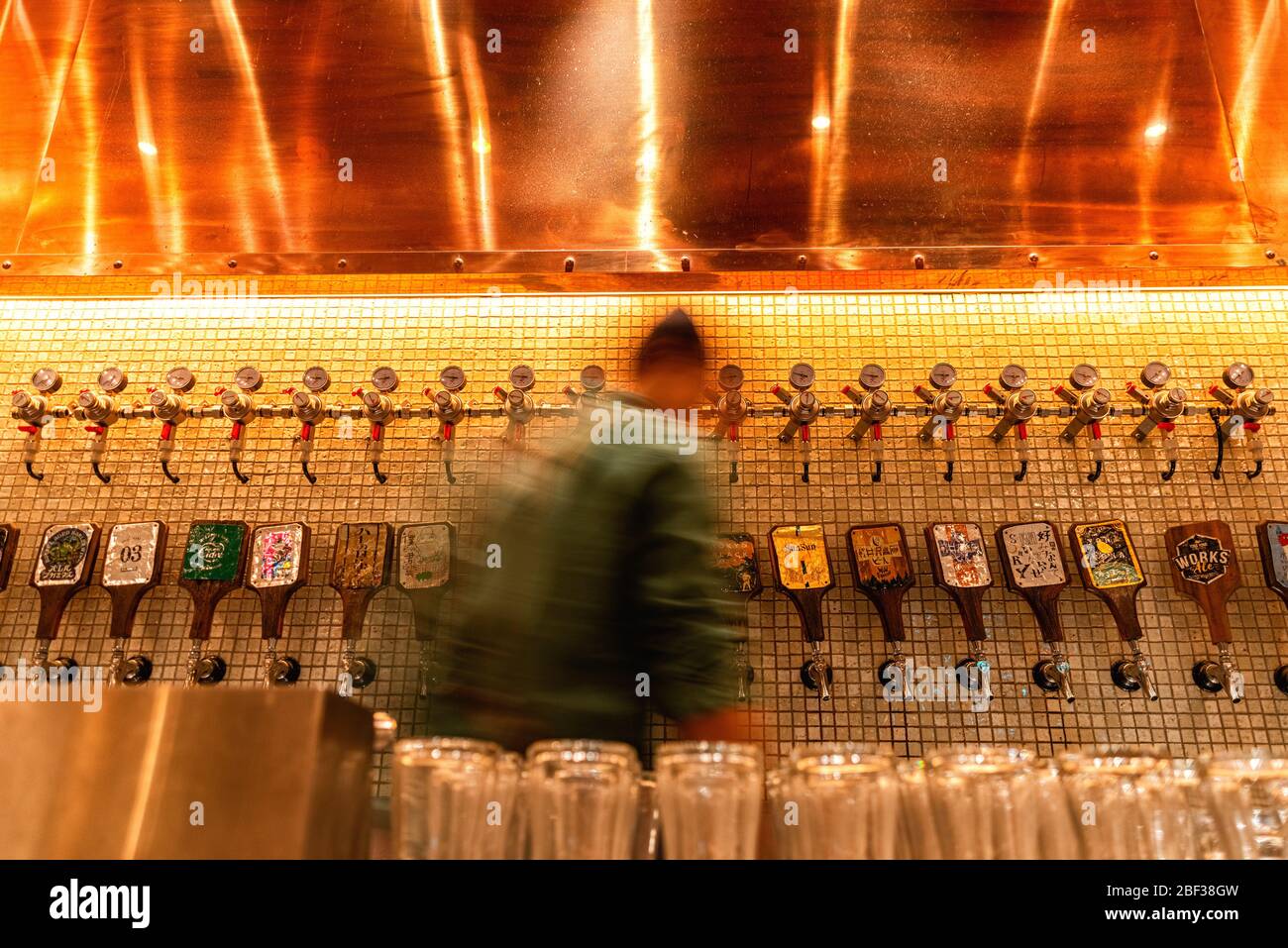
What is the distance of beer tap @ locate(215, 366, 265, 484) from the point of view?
3381mm

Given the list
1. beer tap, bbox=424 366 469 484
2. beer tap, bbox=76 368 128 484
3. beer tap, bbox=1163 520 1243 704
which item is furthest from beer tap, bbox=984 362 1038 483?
beer tap, bbox=76 368 128 484

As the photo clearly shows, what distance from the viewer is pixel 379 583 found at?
3.18 metres

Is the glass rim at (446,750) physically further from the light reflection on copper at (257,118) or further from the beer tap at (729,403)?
the light reflection on copper at (257,118)

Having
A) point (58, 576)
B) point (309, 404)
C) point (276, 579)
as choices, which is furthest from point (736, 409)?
point (58, 576)

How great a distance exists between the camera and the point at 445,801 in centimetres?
121

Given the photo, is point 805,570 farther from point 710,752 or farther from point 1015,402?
point 710,752

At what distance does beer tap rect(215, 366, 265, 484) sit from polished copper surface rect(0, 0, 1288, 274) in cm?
40

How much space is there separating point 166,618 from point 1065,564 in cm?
309

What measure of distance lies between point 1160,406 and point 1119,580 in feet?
2.11

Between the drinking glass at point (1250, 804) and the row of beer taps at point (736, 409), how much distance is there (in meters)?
2.16

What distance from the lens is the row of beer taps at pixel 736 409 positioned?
3303 mm

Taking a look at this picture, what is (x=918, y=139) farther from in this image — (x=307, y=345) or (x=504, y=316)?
(x=307, y=345)
